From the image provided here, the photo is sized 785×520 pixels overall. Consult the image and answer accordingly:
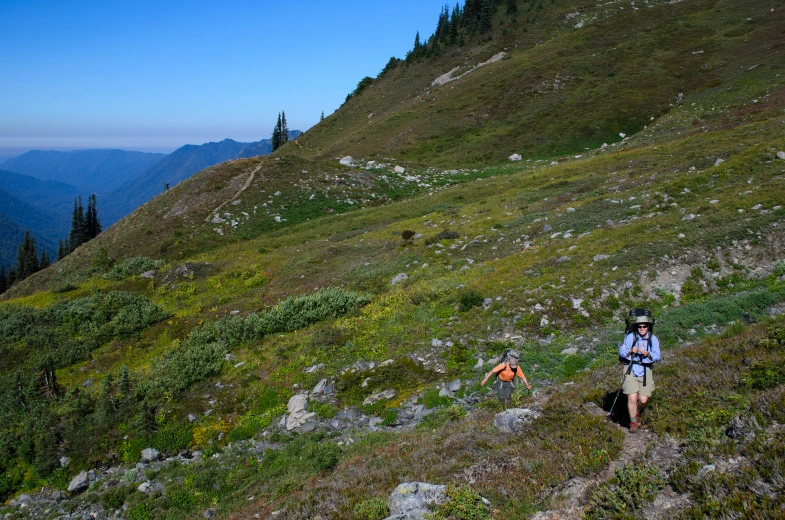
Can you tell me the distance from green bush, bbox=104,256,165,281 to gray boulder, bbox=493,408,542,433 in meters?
28.5

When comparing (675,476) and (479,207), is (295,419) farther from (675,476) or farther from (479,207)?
(479,207)

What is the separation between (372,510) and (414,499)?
73 centimetres

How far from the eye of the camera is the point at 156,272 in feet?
91.7

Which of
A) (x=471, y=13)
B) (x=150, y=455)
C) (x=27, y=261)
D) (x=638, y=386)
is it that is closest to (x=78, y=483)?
(x=150, y=455)

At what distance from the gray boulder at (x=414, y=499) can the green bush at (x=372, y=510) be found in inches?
4.6

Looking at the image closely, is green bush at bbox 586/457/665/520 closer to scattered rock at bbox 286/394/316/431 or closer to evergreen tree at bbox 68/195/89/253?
scattered rock at bbox 286/394/316/431

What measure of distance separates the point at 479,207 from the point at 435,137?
4016 cm

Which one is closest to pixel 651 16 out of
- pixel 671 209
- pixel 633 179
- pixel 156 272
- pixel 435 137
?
pixel 435 137

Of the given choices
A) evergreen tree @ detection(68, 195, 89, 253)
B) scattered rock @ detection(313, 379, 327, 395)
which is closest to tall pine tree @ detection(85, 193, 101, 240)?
evergreen tree @ detection(68, 195, 89, 253)

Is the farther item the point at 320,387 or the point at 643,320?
the point at 320,387

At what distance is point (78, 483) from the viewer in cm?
1105

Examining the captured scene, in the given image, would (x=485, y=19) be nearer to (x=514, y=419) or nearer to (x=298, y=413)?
(x=298, y=413)

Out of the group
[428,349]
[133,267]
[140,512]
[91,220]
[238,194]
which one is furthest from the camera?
[91,220]

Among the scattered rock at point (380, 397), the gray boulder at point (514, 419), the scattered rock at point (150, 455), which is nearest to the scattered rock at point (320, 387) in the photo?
the scattered rock at point (380, 397)
